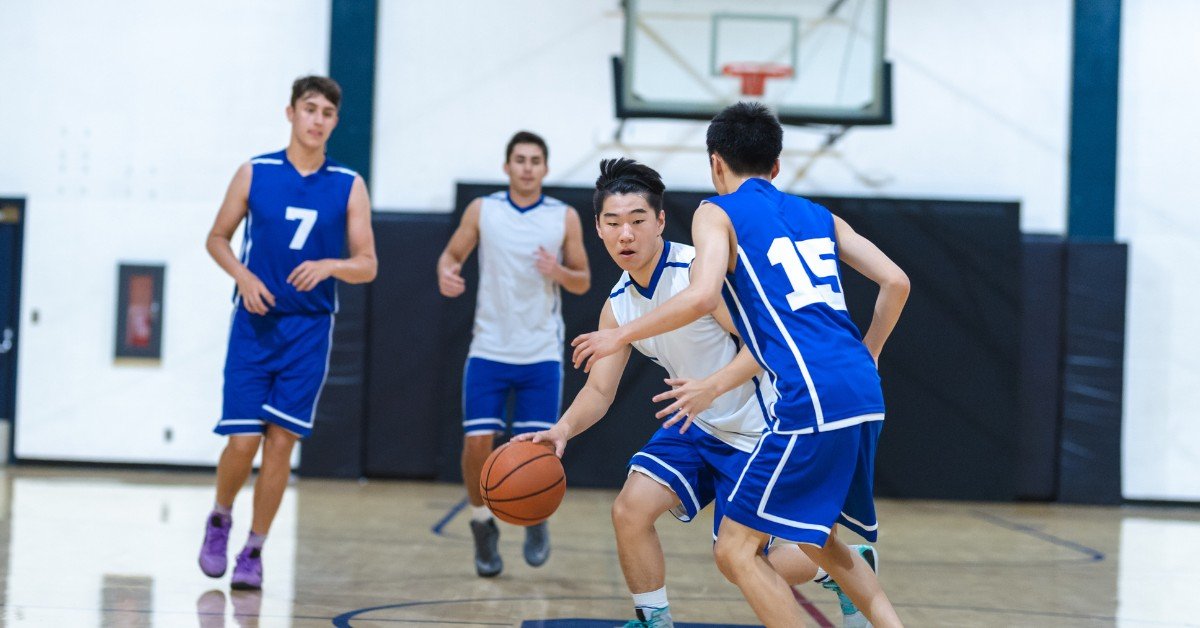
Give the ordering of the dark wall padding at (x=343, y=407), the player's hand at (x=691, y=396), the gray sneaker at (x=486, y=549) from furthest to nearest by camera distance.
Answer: the dark wall padding at (x=343, y=407)
the gray sneaker at (x=486, y=549)
the player's hand at (x=691, y=396)

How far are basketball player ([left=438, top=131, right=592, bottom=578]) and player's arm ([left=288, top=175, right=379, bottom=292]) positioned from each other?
407 millimetres

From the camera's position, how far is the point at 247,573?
4.21 meters

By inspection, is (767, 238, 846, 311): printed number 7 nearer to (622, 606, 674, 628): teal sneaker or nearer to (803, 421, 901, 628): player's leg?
(803, 421, 901, 628): player's leg

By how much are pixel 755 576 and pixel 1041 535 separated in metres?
4.85

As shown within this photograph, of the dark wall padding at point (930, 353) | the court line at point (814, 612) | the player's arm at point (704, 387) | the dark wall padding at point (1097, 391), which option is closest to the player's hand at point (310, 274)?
the player's arm at point (704, 387)

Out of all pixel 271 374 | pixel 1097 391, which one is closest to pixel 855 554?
pixel 271 374

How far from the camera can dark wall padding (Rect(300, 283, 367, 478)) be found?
9.09 metres

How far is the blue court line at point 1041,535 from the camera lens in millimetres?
6220

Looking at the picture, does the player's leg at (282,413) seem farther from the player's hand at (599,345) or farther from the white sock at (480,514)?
the player's hand at (599,345)

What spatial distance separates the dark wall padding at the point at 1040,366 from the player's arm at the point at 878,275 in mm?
6675

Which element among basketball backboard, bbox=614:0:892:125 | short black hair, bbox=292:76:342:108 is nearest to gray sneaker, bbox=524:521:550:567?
short black hair, bbox=292:76:342:108

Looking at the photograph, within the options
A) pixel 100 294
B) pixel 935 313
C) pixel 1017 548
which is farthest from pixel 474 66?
pixel 1017 548

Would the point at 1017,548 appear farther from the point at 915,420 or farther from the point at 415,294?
the point at 415,294

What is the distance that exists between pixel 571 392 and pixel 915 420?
2.59 metres
